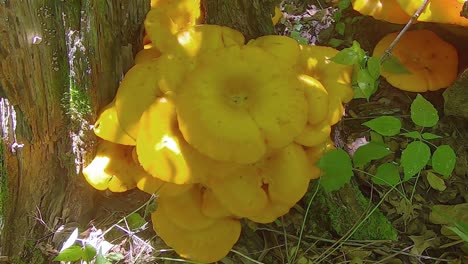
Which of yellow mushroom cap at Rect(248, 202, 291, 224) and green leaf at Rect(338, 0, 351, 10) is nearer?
yellow mushroom cap at Rect(248, 202, 291, 224)

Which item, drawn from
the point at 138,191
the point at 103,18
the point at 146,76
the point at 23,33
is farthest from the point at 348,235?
the point at 23,33

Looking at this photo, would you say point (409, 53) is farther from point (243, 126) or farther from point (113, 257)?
point (113, 257)

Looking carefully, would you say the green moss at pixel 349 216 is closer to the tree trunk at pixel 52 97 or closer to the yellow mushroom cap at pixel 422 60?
the yellow mushroom cap at pixel 422 60

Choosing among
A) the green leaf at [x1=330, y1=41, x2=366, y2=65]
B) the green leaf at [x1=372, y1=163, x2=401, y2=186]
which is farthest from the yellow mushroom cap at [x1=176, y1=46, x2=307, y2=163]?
the green leaf at [x1=372, y1=163, x2=401, y2=186]

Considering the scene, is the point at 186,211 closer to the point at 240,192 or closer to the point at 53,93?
the point at 240,192

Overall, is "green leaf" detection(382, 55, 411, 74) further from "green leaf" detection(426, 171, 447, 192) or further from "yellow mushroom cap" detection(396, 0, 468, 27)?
"green leaf" detection(426, 171, 447, 192)

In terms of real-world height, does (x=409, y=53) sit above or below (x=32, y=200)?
above
